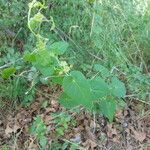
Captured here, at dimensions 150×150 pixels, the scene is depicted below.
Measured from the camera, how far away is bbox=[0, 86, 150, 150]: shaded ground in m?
2.20

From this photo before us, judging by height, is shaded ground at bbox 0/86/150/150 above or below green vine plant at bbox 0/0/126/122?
below

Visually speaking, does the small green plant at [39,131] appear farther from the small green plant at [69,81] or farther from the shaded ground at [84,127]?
the small green plant at [69,81]

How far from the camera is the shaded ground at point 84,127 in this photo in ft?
7.21

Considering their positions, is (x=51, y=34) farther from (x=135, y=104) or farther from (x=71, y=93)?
(x=71, y=93)

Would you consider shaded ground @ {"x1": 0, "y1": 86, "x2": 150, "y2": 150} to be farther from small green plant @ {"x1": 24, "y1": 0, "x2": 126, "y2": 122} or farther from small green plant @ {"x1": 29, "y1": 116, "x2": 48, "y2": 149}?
small green plant @ {"x1": 24, "y1": 0, "x2": 126, "y2": 122}

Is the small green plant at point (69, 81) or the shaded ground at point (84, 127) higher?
the small green plant at point (69, 81)

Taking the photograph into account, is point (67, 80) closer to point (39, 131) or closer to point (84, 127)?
point (39, 131)

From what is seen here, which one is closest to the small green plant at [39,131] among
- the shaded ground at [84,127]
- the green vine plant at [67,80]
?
the shaded ground at [84,127]

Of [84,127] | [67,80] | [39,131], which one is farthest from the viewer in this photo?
[84,127]

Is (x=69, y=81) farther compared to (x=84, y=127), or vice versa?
(x=84, y=127)

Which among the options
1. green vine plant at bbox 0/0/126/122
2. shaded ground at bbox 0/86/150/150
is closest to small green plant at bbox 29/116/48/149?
shaded ground at bbox 0/86/150/150

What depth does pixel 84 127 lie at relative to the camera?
7.48ft

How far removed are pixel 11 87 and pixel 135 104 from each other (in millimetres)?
813

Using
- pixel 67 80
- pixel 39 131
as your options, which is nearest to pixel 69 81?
pixel 67 80
